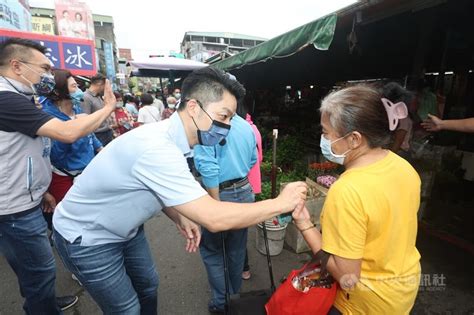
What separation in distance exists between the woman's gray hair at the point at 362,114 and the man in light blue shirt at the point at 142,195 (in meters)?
0.43

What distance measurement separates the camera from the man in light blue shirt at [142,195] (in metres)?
1.28

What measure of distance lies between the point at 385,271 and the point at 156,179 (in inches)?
48.1

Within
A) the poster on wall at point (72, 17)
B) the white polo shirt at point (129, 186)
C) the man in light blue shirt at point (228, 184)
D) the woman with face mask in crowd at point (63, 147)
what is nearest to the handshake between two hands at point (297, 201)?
the white polo shirt at point (129, 186)

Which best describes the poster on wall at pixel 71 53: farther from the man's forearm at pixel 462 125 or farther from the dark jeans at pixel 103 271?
the man's forearm at pixel 462 125

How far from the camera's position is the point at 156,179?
4.19ft

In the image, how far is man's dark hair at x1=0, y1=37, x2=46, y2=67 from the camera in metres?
2.01

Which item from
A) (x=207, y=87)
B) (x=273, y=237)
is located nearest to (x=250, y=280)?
(x=273, y=237)

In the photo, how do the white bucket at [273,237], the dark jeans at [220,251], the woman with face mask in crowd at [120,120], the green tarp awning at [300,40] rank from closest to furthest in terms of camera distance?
1. the dark jeans at [220,251]
2. the green tarp awning at [300,40]
3. the white bucket at [273,237]
4. the woman with face mask in crowd at [120,120]

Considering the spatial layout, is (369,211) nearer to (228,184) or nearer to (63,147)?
(228,184)

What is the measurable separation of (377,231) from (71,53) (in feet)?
41.2

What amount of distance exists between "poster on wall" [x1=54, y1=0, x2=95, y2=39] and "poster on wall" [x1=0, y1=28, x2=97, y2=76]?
1718 centimetres

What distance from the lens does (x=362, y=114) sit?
4.23 ft

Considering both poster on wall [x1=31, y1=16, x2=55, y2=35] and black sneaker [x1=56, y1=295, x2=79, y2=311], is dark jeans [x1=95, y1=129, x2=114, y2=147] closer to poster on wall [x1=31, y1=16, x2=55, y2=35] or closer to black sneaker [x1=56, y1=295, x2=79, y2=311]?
black sneaker [x1=56, y1=295, x2=79, y2=311]

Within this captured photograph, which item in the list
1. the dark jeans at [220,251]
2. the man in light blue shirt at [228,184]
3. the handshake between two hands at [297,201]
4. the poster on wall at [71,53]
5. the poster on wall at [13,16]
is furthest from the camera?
the poster on wall at [71,53]
